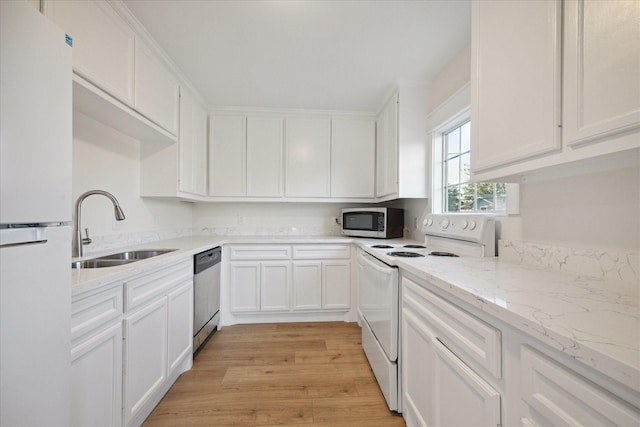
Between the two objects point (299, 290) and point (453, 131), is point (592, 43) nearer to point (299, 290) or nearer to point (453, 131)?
point (453, 131)

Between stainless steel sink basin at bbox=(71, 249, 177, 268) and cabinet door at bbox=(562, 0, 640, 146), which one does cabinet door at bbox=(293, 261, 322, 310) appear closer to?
stainless steel sink basin at bbox=(71, 249, 177, 268)

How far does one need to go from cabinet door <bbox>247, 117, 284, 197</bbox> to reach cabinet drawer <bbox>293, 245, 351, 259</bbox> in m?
0.73

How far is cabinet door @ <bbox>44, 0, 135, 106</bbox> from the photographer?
3.79 feet

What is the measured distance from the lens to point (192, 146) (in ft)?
8.07

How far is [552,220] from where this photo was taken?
116 cm

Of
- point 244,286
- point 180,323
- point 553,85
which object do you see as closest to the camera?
point 553,85

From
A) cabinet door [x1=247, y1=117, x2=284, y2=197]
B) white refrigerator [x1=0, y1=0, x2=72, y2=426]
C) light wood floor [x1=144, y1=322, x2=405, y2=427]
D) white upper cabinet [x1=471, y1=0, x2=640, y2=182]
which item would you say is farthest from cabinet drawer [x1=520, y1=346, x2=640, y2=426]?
cabinet door [x1=247, y1=117, x2=284, y2=197]

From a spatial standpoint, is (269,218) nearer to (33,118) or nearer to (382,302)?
(382,302)

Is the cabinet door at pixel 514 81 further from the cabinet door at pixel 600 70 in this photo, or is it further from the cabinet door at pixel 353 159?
the cabinet door at pixel 353 159

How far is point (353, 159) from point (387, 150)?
0.46 m

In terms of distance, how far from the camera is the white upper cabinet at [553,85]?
2.18ft

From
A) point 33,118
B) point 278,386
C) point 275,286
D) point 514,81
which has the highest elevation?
point 514,81

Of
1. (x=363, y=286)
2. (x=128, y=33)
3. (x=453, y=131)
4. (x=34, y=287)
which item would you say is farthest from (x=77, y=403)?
(x=453, y=131)

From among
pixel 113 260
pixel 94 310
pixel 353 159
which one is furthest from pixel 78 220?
pixel 353 159
